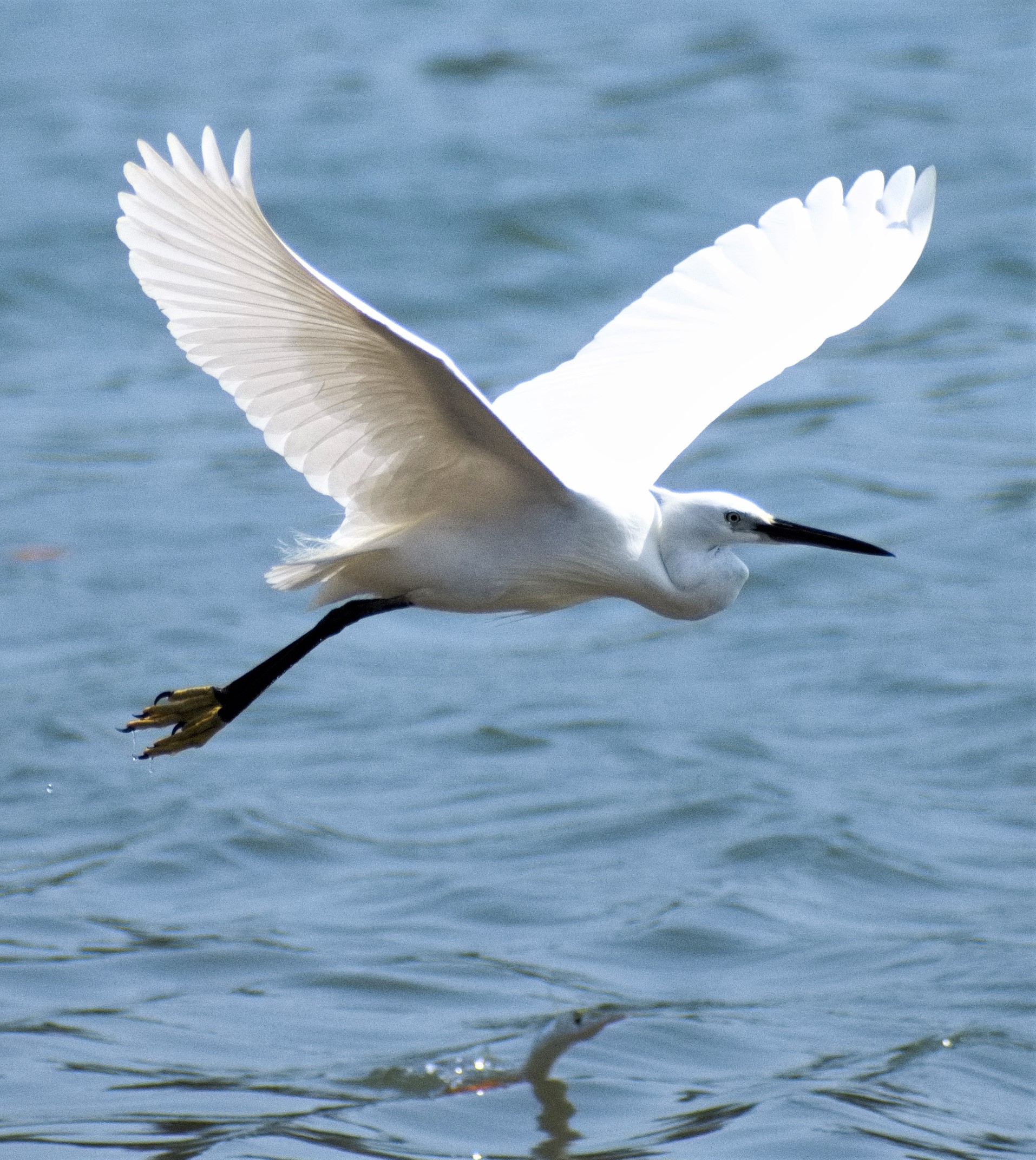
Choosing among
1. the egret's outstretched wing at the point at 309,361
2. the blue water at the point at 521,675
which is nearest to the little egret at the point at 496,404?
the egret's outstretched wing at the point at 309,361

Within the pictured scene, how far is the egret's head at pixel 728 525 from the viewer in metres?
5.63

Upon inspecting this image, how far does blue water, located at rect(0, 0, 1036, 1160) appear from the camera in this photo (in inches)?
243

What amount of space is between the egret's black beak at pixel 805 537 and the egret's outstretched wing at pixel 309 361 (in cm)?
71

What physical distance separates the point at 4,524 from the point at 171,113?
5666mm

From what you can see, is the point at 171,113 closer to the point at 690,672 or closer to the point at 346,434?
the point at 690,672

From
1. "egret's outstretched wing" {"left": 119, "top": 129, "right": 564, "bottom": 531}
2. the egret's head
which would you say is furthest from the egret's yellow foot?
the egret's head

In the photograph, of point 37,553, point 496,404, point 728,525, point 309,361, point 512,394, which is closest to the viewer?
point 309,361

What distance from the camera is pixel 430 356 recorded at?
4.55 meters

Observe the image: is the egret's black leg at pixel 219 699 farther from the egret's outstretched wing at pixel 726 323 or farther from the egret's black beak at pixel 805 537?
the egret's black beak at pixel 805 537

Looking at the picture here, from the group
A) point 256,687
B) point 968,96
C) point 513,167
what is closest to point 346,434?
point 256,687

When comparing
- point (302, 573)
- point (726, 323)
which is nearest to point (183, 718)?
point (302, 573)

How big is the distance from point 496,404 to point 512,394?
47 cm

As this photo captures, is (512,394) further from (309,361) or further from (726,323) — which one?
(309,361)

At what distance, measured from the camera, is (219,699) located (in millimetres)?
5906
